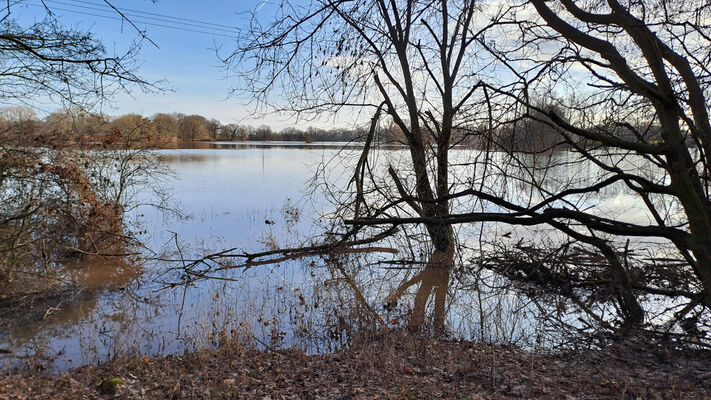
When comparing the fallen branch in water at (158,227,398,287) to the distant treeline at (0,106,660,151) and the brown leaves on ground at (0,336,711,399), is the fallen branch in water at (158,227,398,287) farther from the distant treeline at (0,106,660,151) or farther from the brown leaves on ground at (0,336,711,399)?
the brown leaves on ground at (0,336,711,399)

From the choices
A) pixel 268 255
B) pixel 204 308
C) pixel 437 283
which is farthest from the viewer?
pixel 268 255

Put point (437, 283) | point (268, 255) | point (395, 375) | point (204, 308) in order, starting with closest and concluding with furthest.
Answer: point (395, 375) → point (204, 308) → point (437, 283) → point (268, 255)

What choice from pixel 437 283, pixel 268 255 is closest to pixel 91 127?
pixel 268 255

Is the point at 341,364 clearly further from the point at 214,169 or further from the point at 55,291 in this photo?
the point at 214,169

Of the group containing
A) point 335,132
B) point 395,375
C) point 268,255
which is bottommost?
point 268,255

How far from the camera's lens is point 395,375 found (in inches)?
175

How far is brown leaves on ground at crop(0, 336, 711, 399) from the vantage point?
4020mm

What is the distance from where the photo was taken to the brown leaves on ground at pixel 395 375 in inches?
158

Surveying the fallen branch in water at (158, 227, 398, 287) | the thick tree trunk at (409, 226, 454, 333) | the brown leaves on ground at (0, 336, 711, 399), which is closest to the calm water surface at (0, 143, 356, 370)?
the fallen branch in water at (158, 227, 398, 287)

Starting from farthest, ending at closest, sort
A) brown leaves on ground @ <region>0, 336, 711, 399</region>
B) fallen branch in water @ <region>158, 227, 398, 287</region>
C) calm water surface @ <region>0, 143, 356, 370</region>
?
1. fallen branch in water @ <region>158, 227, 398, 287</region>
2. calm water surface @ <region>0, 143, 356, 370</region>
3. brown leaves on ground @ <region>0, 336, 711, 399</region>

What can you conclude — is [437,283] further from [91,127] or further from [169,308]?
[91,127]

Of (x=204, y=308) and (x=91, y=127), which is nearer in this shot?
(x=204, y=308)

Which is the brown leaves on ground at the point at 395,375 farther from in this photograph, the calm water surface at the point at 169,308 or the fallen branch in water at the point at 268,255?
the fallen branch in water at the point at 268,255

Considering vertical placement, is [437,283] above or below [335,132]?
below
